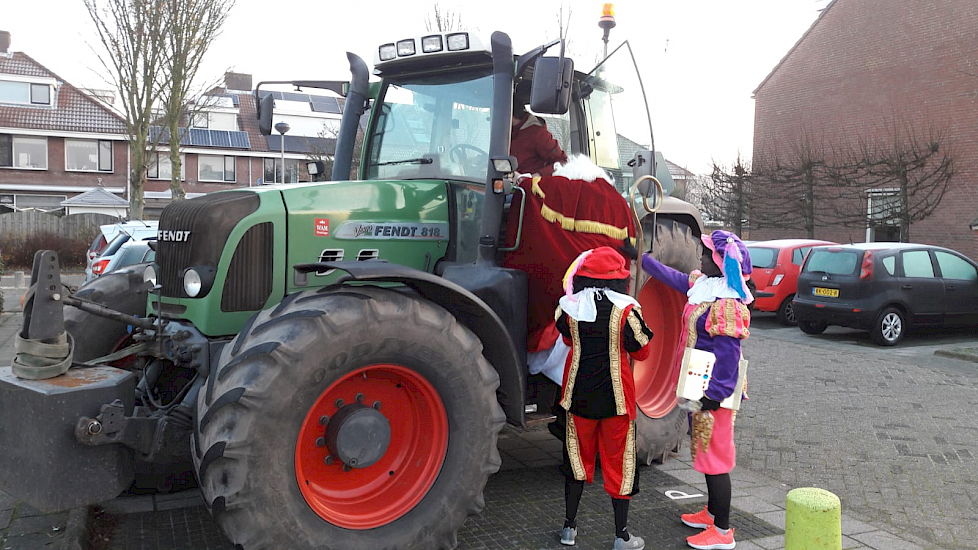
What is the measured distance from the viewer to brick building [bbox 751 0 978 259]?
21.3m

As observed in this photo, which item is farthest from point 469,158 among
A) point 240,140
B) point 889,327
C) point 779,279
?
point 240,140

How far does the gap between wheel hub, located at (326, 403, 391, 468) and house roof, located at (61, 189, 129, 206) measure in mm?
33378

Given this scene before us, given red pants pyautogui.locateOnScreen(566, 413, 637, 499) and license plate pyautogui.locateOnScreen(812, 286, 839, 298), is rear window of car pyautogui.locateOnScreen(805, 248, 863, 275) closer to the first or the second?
license plate pyautogui.locateOnScreen(812, 286, 839, 298)

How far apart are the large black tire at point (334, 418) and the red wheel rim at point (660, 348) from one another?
217 centimetres

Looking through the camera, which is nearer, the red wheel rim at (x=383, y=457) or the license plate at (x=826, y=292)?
the red wheel rim at (x=383, y=457)

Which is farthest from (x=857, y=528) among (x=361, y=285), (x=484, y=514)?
(x=361, y=285)

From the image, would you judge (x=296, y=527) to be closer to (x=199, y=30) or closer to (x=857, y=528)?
(x=857, y=528)

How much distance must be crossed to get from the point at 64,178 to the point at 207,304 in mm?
44379

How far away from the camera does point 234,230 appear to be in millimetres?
4121

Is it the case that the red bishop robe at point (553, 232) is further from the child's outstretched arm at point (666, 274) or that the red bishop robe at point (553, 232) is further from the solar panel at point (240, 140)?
the solar panel at point (240, 140)

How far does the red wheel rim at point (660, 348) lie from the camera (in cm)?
579

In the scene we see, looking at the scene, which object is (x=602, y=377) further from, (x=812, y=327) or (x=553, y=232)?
(x=812, y=327)

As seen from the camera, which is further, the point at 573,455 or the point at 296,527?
the point at 573,455

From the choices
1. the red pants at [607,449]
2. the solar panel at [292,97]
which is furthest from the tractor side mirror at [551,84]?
the solar panel at [292,97]
